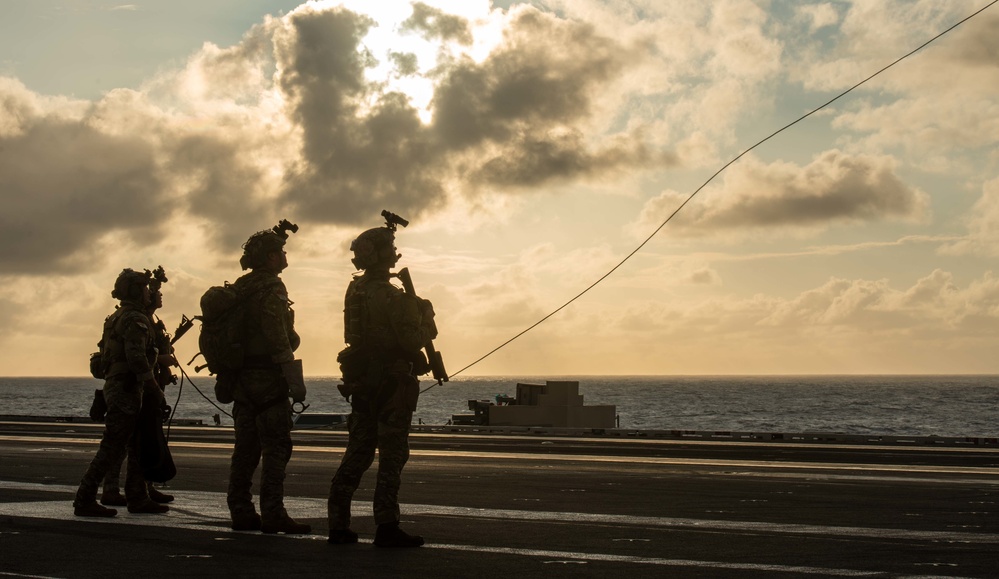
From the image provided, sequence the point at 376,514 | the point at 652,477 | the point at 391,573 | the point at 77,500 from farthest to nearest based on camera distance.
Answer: the point at 652,477, the point at 77,500, the point at 376,514, the point at 391,573

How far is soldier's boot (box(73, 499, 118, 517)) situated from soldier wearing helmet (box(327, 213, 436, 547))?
2.91 m

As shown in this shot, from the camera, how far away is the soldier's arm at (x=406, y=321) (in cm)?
934

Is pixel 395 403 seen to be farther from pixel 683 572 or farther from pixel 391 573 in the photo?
pixel 683 572

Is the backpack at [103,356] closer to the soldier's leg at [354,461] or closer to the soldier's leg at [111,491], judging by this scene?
the soldier's leg at [111,491]

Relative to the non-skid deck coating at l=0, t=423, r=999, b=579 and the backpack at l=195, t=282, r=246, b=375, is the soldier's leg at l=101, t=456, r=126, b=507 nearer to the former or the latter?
the non-skid deck coating at l=0, t=423, r=999, b=579

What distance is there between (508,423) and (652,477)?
34753mm

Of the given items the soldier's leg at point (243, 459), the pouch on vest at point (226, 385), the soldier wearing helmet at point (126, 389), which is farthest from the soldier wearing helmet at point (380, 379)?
the soldier wearing helmet at point (126, 389)

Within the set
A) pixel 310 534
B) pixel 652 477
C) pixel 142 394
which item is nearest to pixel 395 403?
pixel 310 534

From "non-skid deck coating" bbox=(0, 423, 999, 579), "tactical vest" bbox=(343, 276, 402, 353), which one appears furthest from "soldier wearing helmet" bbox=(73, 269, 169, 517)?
"tactical vest" bbox=(343, 276, 402, 353)

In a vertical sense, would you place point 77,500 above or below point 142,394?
below

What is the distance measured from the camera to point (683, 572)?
7.75 m

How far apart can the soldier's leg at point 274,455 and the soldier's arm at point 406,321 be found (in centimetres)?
134

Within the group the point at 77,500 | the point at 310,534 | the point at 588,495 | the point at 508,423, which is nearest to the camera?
the point at 310,534

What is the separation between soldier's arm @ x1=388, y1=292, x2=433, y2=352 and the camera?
9336 mm
